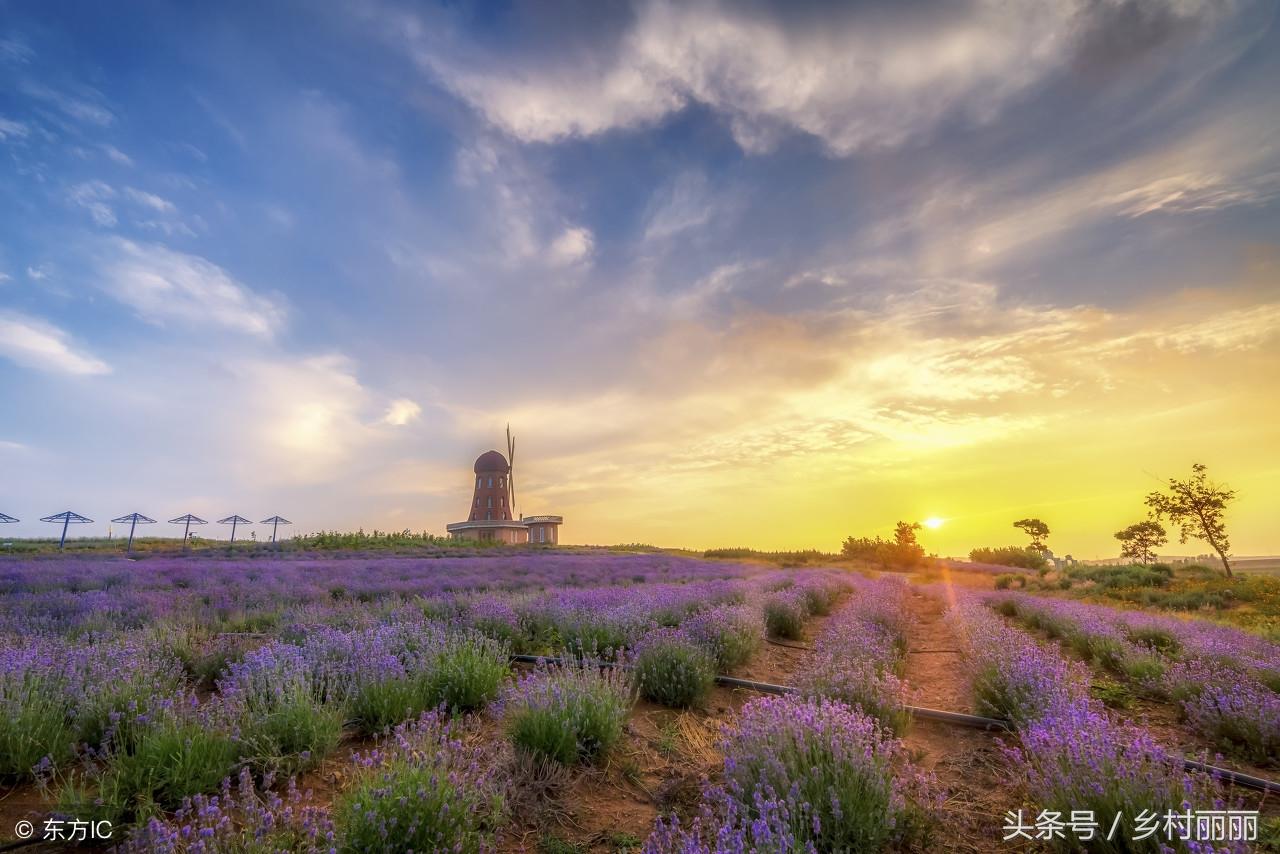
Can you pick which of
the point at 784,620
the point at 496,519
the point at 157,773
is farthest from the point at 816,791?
the point at 496,519

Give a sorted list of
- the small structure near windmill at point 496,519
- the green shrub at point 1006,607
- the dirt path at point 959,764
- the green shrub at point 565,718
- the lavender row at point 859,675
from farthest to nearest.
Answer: the small structure near windmill at point 496,519, the green shrub at point 1006,607, the lavender row at point 859,675, the green shrub at point 565,718, the dirt path at point 959,764

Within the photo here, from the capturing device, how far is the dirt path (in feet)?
11.1

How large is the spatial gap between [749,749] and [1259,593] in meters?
19.7

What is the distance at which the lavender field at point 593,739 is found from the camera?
9.55ft

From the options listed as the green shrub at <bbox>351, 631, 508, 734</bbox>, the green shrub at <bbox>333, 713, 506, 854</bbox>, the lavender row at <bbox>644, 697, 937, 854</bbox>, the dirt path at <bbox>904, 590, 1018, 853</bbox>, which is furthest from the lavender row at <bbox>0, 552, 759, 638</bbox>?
the dirt path at <bbox>904, 590, 1018, 853</bbox>

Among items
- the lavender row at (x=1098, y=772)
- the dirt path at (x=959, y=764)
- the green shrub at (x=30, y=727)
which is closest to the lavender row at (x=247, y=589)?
the green shrub at (x=30, y=727)

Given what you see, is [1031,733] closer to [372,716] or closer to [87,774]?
[372,716]

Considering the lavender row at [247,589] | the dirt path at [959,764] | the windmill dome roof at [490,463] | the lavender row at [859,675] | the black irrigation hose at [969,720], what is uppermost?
the windmill dome roof at [490,463]

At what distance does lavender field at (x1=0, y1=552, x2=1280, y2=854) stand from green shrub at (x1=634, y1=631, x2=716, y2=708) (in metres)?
0.02

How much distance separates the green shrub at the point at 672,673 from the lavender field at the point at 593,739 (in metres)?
0.02

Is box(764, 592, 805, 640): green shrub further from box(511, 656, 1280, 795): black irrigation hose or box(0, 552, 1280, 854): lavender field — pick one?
box(511, 656, 1280, 795): black irrigation hose

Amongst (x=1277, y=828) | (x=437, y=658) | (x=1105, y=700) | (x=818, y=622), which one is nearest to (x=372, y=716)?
(x=437, y=658)

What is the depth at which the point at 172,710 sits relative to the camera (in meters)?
3.73

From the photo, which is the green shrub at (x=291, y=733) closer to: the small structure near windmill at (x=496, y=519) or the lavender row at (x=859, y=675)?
the lavender row at (x=859, y=675)
